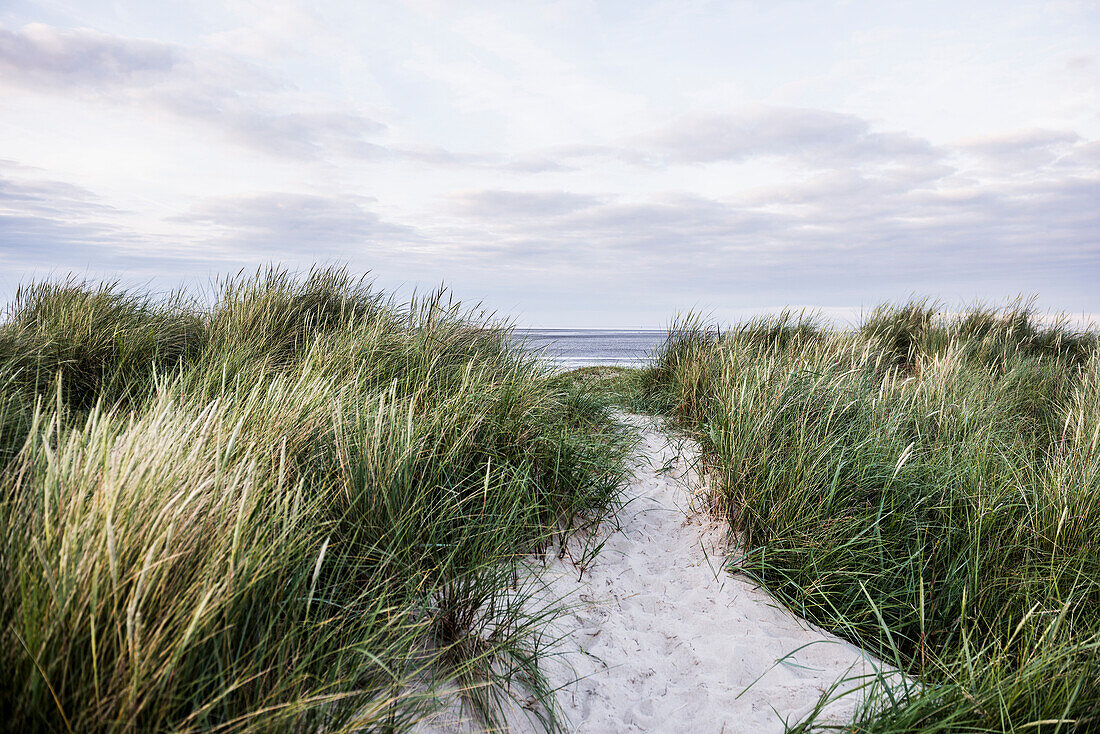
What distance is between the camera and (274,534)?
1896 millimetres

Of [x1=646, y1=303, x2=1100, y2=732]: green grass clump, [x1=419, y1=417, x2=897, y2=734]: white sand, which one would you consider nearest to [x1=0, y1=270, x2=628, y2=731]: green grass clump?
[x1=419, y1=417, x2=897, y2=734]: white sand

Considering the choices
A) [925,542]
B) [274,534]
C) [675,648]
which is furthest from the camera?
[925,542]

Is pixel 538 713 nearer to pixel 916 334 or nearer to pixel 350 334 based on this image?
pixel 350 334

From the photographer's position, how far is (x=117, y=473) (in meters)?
1.77

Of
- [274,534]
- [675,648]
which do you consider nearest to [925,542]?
[675,648]

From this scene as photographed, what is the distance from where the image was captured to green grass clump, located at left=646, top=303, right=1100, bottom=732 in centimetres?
189

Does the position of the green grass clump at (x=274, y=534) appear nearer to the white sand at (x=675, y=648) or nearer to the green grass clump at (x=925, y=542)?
the white sand at (x=675, y=648)

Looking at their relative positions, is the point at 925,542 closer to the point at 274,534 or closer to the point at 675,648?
the point at 675,648

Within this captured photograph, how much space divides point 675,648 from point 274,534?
6.09 ft

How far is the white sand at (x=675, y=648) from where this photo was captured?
2256mm

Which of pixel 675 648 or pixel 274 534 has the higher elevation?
pixel 274 534

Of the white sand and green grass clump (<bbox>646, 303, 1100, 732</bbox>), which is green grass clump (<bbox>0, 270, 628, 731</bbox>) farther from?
green grass clump (<bbox>646, 303, 1100, 732</bbox>)

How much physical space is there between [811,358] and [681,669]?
3.65 m

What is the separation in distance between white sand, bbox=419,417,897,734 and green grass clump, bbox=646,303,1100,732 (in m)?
0.20
